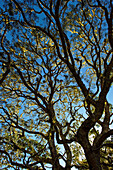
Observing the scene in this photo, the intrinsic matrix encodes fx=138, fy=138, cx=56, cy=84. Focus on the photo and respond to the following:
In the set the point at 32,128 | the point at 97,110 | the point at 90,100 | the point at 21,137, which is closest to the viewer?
the point at 97,110

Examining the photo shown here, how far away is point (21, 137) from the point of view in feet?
21.9

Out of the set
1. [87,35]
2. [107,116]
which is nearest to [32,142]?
[107,116]

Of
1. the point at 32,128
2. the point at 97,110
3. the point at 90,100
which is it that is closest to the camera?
the point at 97,110

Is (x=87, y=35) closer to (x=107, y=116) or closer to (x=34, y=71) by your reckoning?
(x=34, y=71)

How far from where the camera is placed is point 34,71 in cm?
830

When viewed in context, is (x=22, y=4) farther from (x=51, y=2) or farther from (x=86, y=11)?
(x=86, y=11)

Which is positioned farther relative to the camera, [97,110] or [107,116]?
[107,116]

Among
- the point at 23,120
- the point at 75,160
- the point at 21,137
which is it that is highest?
the point at 23,120

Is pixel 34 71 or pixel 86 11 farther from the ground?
pixel 86 11

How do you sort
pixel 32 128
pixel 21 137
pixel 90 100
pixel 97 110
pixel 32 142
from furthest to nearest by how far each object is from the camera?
pixel 32 128 < pixel 21 137 < pixel 32 142 < pixel 90 100 < pixel 97 110

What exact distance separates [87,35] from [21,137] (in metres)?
6.51

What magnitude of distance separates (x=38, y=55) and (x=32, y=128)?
168 inches

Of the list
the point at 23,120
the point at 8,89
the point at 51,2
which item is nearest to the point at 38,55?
the point at 8,89

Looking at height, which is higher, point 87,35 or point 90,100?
point 87,35
